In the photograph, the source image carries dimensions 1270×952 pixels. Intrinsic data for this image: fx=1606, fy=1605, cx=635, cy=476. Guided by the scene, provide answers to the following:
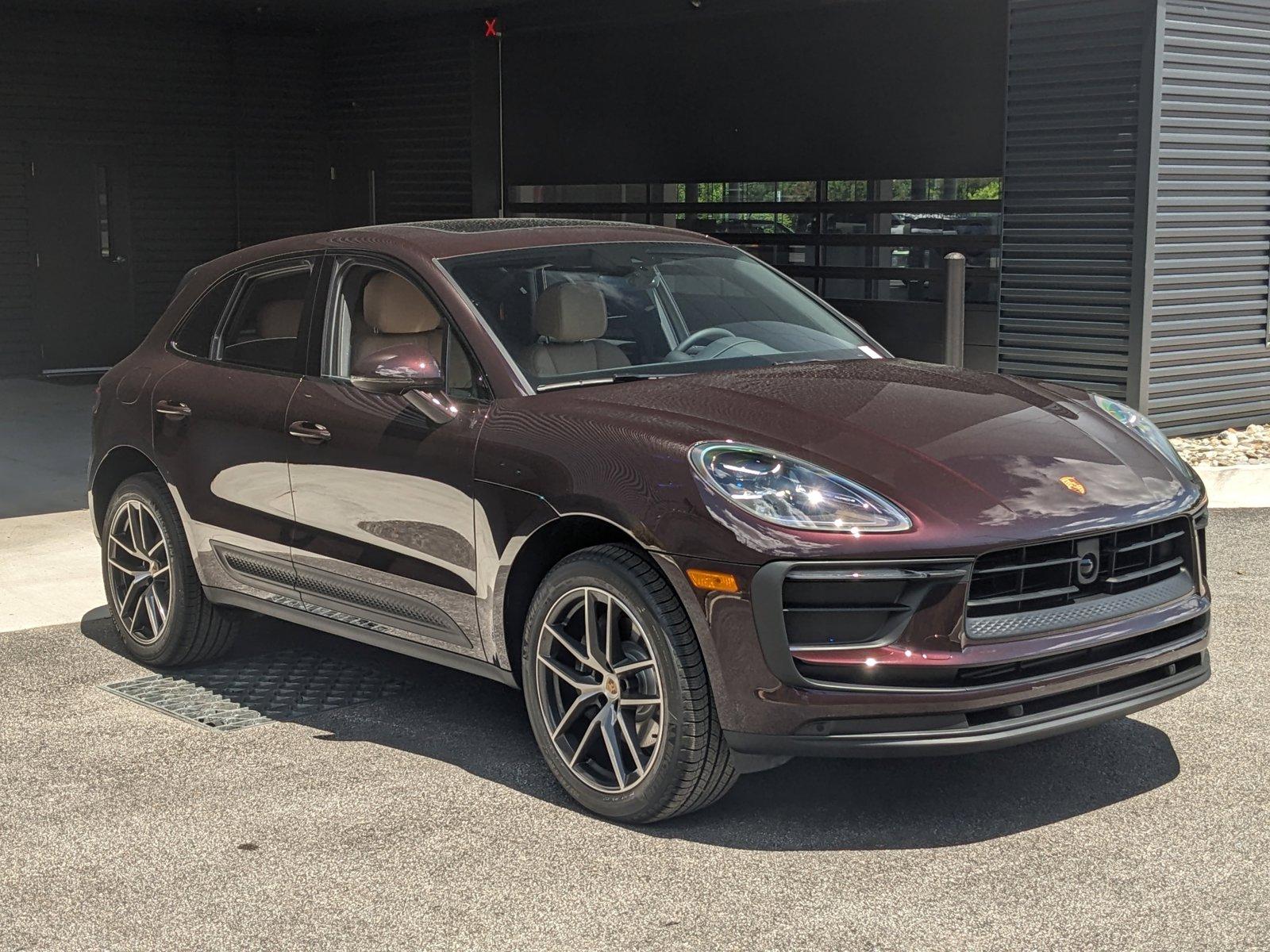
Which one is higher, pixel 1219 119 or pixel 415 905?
pixel 1219 119

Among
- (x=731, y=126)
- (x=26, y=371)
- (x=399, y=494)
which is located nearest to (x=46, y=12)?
(x=26, y=371)

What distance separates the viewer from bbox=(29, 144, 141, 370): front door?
680 inches

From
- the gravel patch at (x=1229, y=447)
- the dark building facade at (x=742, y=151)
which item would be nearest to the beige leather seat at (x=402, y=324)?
the gravel patch at (x=1229, y=447)

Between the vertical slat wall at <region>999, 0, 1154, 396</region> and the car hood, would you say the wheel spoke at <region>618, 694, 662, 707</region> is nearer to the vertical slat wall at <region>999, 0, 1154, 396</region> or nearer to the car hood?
the car hood

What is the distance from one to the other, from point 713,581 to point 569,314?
4.32ft

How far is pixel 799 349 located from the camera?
5.41 metres

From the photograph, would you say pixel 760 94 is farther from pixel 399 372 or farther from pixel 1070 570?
pixel 1070 570

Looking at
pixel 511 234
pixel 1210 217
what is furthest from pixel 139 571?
pixel 1210 217

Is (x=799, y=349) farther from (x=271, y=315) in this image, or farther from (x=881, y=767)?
(x=271, y=315)

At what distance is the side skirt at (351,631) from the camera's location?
194 inches

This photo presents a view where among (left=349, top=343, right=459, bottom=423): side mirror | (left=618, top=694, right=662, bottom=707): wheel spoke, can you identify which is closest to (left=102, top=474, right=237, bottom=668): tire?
(left=349, top=343, right=459, bottom=423): side mirror

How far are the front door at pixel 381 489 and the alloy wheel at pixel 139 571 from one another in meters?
0.93

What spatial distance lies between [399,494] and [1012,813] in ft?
6.79

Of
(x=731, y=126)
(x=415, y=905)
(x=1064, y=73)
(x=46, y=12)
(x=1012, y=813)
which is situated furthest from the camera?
(x=46, y=12)
